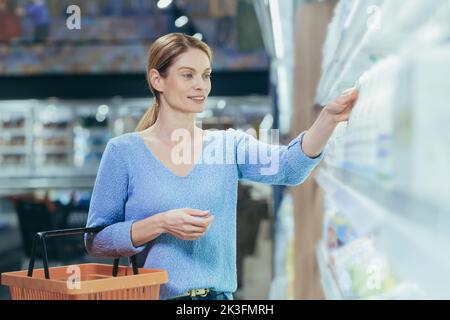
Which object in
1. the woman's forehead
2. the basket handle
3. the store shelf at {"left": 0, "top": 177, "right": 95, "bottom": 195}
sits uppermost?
the woman's forehead

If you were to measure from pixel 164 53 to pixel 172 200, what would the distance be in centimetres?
29

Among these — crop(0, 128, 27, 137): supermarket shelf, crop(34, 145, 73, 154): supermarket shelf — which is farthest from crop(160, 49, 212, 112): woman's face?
crop(0, 128, 27, 137): supermarket shelf

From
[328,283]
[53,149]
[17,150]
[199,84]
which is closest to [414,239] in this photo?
[199,84]

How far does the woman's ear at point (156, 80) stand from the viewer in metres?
1.46

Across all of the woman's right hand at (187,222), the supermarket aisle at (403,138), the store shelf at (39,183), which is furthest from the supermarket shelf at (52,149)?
the woman's right hand at (187,222)

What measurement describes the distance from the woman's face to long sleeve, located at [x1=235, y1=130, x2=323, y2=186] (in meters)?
0.11

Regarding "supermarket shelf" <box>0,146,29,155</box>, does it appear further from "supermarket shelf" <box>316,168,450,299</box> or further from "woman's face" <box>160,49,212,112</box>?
"supermarket shelf" <box>316,168,450,299</box>

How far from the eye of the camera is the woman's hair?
143 cm

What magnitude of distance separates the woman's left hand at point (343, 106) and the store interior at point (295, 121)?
0.02 meters

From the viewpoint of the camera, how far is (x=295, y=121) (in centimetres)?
305

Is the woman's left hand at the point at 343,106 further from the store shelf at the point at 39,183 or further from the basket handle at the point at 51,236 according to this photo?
the store shelf at the point at 39,183
